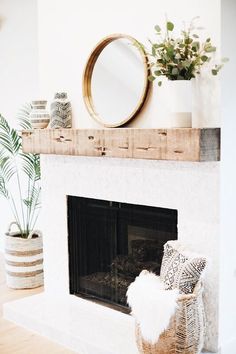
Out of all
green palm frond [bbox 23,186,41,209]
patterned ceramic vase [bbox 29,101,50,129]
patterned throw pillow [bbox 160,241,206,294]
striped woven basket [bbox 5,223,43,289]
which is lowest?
striped woven basket [bbox 5,223,43,289]

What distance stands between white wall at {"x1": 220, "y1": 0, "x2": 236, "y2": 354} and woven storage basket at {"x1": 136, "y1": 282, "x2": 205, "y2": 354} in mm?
190

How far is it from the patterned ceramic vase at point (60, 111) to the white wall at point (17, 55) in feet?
3.77

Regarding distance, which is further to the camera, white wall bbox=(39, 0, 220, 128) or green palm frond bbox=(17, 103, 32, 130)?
green palm frond bbox=(17, 103, 32, 130)

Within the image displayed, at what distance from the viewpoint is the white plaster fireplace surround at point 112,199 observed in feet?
9.13

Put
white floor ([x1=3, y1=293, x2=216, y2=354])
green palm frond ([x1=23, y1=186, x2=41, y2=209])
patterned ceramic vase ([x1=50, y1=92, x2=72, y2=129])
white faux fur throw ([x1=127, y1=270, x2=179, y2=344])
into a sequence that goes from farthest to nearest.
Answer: green palm frond ([x1=23, y1=186, x2=41, y2=209]) < patterned ceramic vase ([x1=50, y1=92, x2=72, y2=129]) < white floor ([x1=3, y1=293, x2=216, y2=354]) < white faux fur throw ([x1=127, y1=270, x2=179, y2=344])

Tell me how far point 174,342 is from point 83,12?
2.02 m

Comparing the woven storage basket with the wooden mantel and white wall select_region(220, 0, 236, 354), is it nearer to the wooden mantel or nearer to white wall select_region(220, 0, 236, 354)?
white wall select_region(220, 0, 236, 354)

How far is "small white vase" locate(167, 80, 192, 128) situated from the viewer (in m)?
2.72

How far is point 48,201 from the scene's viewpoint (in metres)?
3.80

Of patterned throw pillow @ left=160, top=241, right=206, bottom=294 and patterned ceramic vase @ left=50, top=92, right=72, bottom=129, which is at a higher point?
patterned ceramic vase @ left=50, top=92, right=72, bottom=129

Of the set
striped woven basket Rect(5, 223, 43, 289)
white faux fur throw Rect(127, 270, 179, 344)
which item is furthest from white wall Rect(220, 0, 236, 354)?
striped woven basket Rect(5, 223, 43, 289)

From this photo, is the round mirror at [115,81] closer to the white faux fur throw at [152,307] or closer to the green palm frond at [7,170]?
the white faux fur throw at [152,307]

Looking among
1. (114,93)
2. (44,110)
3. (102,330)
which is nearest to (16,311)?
(102,330)

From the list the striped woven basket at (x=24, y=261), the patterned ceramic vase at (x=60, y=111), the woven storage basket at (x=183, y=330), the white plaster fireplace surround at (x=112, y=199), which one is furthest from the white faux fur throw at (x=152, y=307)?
the striped woven basket at (x=24, y=261)
